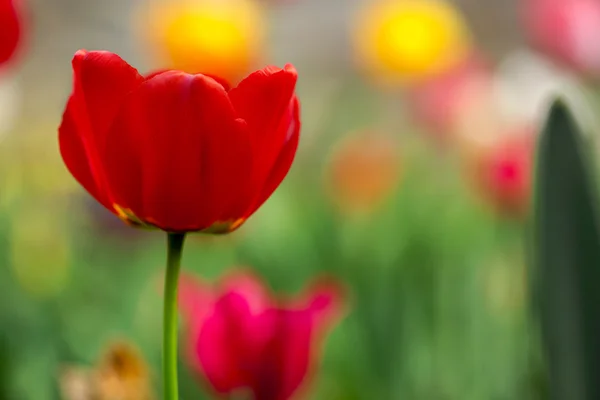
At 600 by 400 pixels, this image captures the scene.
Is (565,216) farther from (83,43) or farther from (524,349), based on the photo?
(83,43)

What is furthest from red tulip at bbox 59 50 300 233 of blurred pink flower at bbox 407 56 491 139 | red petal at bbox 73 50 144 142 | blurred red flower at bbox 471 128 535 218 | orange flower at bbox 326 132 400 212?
blurred pink flower at bbox 407 56 491 139

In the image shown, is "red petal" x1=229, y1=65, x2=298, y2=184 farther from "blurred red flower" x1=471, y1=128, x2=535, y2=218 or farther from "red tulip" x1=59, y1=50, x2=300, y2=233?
"blurred red flower" x1=471, y1=128, x2=535, y2=218

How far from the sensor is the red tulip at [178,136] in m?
0.24

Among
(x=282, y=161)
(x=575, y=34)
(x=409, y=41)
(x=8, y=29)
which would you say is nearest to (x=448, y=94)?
(x=409, y=41)

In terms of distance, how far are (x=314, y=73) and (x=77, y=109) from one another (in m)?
2.17

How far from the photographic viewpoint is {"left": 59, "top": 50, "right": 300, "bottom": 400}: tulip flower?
9.4 inches

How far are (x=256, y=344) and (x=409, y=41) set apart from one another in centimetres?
80

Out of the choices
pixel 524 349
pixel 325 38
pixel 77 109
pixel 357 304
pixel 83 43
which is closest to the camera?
pixel 77 109

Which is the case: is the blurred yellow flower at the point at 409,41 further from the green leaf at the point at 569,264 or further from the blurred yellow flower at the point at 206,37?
the green leaf at the point at 569,264

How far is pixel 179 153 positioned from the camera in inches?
9.5

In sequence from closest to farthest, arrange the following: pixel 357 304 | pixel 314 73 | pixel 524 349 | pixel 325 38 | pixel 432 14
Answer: pixel 524 349
pixel 357 304
pixel 432 14
pixel 314 73
pixel 325 38

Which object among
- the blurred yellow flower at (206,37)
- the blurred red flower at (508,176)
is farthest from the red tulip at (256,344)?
the blurred yellow flower at (206,37)

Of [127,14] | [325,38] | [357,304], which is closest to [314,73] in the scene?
[325,38]

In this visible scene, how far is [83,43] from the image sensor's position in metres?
2.19
